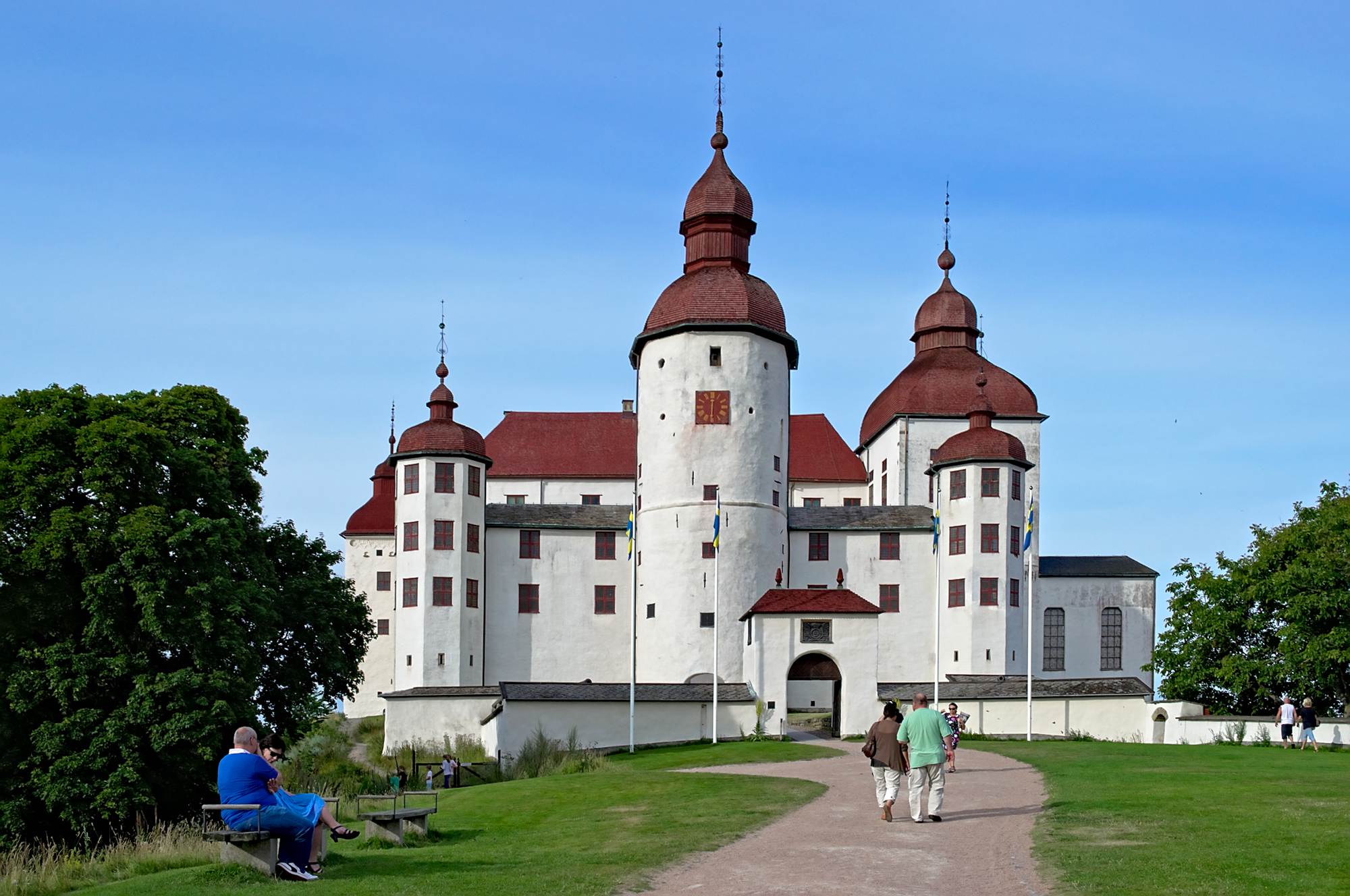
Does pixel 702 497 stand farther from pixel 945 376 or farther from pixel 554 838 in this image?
pixel 554 838

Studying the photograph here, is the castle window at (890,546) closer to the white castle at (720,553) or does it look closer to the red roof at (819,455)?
the white castle at (720,553)

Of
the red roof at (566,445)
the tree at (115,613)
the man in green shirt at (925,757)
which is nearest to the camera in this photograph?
the man in green shirt at (925,757)

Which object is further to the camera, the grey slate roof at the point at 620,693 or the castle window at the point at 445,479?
the castle window at the point at 445,479

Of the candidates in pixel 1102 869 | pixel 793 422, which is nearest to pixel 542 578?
pixel 793 422

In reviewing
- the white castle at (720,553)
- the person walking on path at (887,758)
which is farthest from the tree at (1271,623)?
the person walking on path at (887,758)

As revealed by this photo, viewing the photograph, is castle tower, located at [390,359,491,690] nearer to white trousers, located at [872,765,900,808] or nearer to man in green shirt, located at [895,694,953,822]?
white trousers, located at [872,765,900,808]

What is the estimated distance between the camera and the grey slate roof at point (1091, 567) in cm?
5997

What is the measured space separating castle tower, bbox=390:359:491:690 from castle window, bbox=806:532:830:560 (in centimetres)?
1219

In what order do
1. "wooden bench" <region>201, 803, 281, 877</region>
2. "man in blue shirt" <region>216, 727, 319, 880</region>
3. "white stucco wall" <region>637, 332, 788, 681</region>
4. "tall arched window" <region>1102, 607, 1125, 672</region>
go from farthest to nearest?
"tall arched window" <region>1102, 607, 1125, 672</region> → "white stucco wall" <region>637, 332, 788, 681</region> → "wooden bench" <region>201, 803, 281, 877</region> → "man in blue shirt" <region>216, 727, 319, 880</region>

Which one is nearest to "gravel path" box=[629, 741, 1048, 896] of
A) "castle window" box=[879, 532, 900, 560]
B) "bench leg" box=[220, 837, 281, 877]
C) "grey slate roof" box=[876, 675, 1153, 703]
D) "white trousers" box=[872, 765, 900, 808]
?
"white trousers" box=[872, 765, 900, 808]

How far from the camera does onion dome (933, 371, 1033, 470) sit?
56734mm

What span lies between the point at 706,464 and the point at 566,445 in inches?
656

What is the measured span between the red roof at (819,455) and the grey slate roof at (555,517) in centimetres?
1329

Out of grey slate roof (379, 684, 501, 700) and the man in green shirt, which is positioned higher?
the man in green shirt
